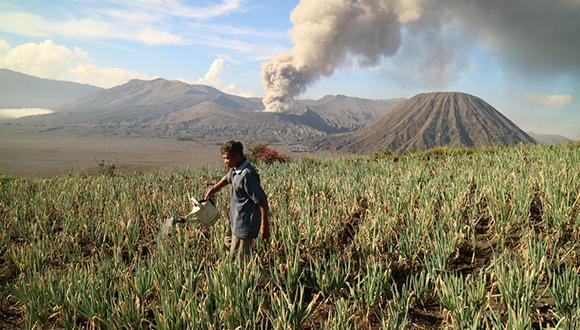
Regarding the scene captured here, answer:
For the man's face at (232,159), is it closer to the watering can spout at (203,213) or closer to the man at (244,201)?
the man at (244,201)

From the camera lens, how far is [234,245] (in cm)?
393

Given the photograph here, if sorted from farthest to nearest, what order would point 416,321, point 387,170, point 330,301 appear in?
point 387,170 < point 330,301 < point 416,321

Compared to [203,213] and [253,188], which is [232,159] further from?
[203,213]

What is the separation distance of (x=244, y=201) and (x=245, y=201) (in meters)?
0.01

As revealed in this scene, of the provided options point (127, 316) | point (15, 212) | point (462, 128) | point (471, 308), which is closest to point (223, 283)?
point (127, 316)

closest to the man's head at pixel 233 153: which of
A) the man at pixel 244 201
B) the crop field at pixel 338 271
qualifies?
the man at pixel 244 201

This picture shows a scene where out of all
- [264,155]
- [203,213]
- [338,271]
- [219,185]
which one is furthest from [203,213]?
[264,155]

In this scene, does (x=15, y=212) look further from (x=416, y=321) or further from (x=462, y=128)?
(x=462, y=128)

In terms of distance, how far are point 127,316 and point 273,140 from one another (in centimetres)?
14352

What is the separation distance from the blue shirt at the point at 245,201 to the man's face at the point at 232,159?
0.19ft

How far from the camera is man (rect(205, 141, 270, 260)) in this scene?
3.67 m

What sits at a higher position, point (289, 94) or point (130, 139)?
point (289, 94)

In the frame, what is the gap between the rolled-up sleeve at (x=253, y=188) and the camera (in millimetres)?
3643

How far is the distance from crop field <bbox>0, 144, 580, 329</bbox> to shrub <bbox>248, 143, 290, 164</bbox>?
12.8 m
